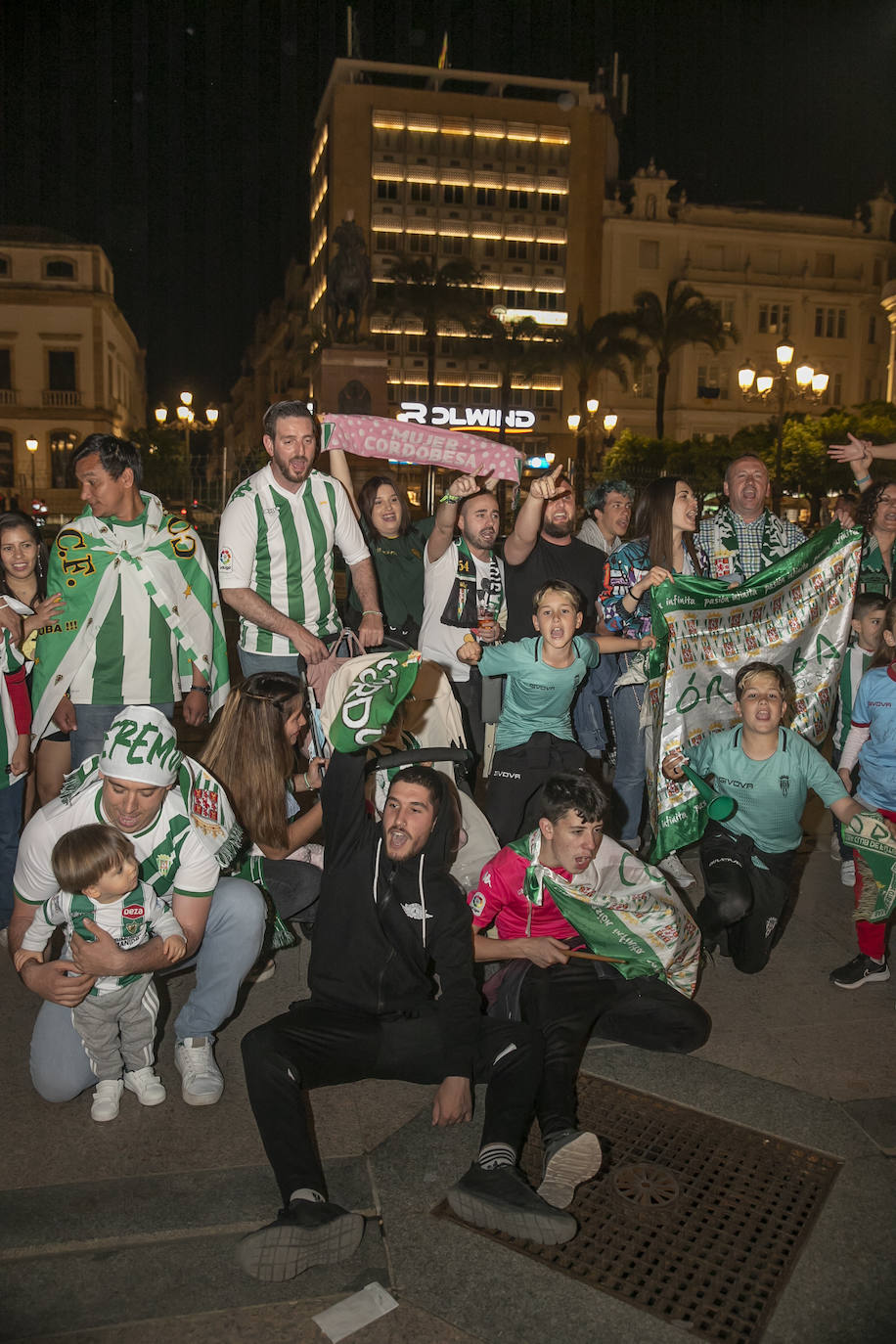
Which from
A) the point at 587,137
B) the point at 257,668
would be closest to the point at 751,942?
the point at 257,668

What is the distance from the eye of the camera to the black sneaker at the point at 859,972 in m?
4.51

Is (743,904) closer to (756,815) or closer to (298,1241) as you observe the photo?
(756,815)

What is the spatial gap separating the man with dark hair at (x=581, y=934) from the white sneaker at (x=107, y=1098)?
4.25 feet

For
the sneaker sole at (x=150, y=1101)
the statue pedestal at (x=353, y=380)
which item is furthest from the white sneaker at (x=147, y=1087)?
the statue pedestal at (x=353, y=380)

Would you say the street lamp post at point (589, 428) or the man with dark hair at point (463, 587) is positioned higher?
the street lamp post at point (589, 428)

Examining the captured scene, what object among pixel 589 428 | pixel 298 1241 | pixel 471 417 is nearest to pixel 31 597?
pixel 298 1241

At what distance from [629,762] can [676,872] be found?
0.63m

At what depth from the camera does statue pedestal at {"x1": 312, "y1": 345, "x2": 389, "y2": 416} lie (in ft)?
72.3

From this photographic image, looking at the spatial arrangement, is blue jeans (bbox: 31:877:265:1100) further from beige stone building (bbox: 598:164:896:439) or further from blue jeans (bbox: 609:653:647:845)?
beige stone building (bbox: 598:164:896:439)

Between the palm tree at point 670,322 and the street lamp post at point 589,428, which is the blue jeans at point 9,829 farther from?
the palm tree at point 670,322

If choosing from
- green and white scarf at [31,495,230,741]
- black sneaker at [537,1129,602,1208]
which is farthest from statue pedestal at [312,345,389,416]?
black sneaker at [537,1129,602,1208]

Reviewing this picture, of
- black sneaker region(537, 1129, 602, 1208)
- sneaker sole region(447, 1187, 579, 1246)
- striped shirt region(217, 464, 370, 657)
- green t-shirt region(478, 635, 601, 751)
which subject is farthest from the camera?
green t-shirt region(478, 635, 601, 751)

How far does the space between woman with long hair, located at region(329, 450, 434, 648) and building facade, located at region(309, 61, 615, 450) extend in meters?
68.4

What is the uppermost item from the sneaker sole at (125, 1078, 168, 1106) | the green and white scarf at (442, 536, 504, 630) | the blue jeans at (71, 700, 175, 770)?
the green and white scarf at (442, 536, 504, 630)
